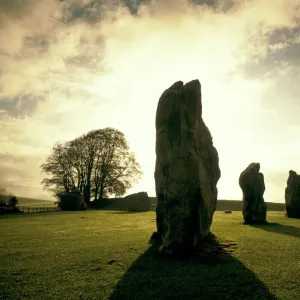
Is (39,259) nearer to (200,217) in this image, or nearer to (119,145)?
(200,217)

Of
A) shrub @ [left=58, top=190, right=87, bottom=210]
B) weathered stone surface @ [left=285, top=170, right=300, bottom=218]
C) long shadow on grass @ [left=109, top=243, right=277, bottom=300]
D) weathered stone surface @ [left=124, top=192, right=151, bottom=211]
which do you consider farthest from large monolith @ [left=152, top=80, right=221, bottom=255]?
shrub @ [left=58, top=190, right=87, bottom=210]

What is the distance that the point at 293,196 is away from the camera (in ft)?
96.0

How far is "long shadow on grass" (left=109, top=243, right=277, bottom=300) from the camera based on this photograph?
661cm

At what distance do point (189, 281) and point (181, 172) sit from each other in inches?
150

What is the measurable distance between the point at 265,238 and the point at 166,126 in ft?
24.7

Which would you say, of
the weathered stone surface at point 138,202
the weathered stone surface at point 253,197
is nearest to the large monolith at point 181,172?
the weathered stone surface at point 253,197

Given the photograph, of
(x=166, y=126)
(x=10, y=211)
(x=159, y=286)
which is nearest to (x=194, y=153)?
(x=166, y=126)

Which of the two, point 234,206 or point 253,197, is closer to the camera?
point 253,197

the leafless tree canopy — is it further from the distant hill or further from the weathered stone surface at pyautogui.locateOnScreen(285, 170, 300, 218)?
the weathered stone surface at pyautogui.locateOnScreen(285, 170, 300, 218)

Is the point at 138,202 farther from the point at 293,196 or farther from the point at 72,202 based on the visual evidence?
the point at 293,196

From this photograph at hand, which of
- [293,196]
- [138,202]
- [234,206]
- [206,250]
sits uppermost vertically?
[293,196]

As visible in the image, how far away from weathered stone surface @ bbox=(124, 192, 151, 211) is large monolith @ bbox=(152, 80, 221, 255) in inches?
1134

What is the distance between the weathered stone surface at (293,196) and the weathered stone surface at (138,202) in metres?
18.3

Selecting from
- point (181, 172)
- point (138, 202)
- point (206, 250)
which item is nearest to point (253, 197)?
point (206, 250)
